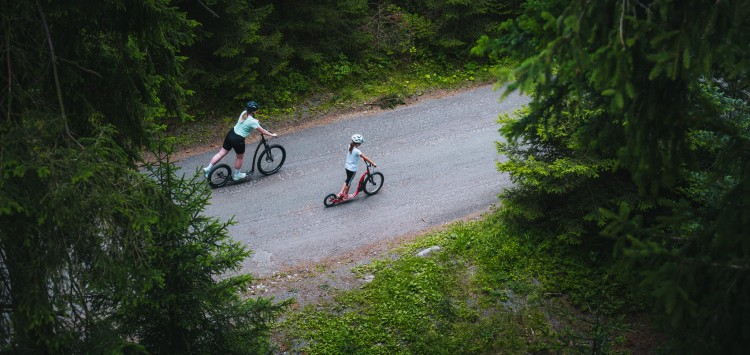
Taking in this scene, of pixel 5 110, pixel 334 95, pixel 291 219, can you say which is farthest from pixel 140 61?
pixel 334 95

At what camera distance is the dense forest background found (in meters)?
4.38

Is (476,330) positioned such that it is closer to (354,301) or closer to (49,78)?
(354,301)

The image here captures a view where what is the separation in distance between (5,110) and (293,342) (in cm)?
537

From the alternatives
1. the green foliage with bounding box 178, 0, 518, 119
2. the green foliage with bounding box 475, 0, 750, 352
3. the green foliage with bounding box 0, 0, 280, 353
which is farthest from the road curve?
the green foliage with bounding box 475, 0, 750, 352

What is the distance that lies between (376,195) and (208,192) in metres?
6.71

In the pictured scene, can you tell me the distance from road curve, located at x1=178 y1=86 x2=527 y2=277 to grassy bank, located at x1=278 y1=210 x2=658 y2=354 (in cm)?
158

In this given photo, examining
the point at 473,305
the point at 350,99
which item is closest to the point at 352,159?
the point at 473,305

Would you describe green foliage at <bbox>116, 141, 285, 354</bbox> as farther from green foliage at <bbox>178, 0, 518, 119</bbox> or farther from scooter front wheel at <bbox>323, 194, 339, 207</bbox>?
green foliage at <bbox>178, 0, 518, 119</bbox>

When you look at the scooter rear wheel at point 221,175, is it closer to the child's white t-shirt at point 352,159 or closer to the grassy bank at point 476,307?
the child's white t-shirt at point 352,159

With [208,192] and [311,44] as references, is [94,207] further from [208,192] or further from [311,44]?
[311,44]

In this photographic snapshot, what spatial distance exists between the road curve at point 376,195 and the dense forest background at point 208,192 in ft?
7.96

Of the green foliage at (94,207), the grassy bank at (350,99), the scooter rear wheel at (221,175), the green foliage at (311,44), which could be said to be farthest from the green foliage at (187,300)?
the grassy bank at (350,99)

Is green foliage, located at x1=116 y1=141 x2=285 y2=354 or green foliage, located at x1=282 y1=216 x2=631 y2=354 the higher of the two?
green foliage, located at x1=116 y1=141 x2=285 y2=354

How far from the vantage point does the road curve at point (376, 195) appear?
12406 millimetres
